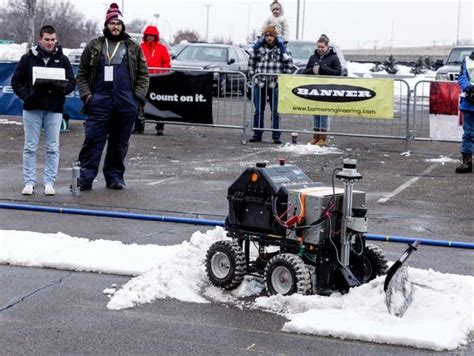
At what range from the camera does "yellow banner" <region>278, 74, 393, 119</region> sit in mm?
15039

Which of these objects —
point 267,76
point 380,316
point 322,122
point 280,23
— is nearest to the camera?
point 380,316

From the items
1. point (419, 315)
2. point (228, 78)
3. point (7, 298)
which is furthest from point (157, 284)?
point (228, 78)

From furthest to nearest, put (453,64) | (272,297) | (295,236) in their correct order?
(453,64) → (295,236) → (272,297)

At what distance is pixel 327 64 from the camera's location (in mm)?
16062

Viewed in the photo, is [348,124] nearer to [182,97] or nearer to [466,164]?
[182,97]

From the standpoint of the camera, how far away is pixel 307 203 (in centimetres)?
617

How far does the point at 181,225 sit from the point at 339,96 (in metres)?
6.85

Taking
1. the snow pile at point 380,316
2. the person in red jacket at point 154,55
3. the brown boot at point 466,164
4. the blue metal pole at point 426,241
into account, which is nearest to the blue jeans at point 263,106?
the person in red jacket at point 154,55

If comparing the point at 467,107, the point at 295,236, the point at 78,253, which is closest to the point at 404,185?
the point at 467,107

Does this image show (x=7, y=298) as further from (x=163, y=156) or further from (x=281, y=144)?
(x=281, y=144)

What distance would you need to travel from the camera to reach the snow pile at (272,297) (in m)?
5.47

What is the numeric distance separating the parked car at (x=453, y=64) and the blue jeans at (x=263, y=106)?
9955 millimetres

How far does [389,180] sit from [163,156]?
3.87 meters

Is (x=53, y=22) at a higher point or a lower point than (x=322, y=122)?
higher
